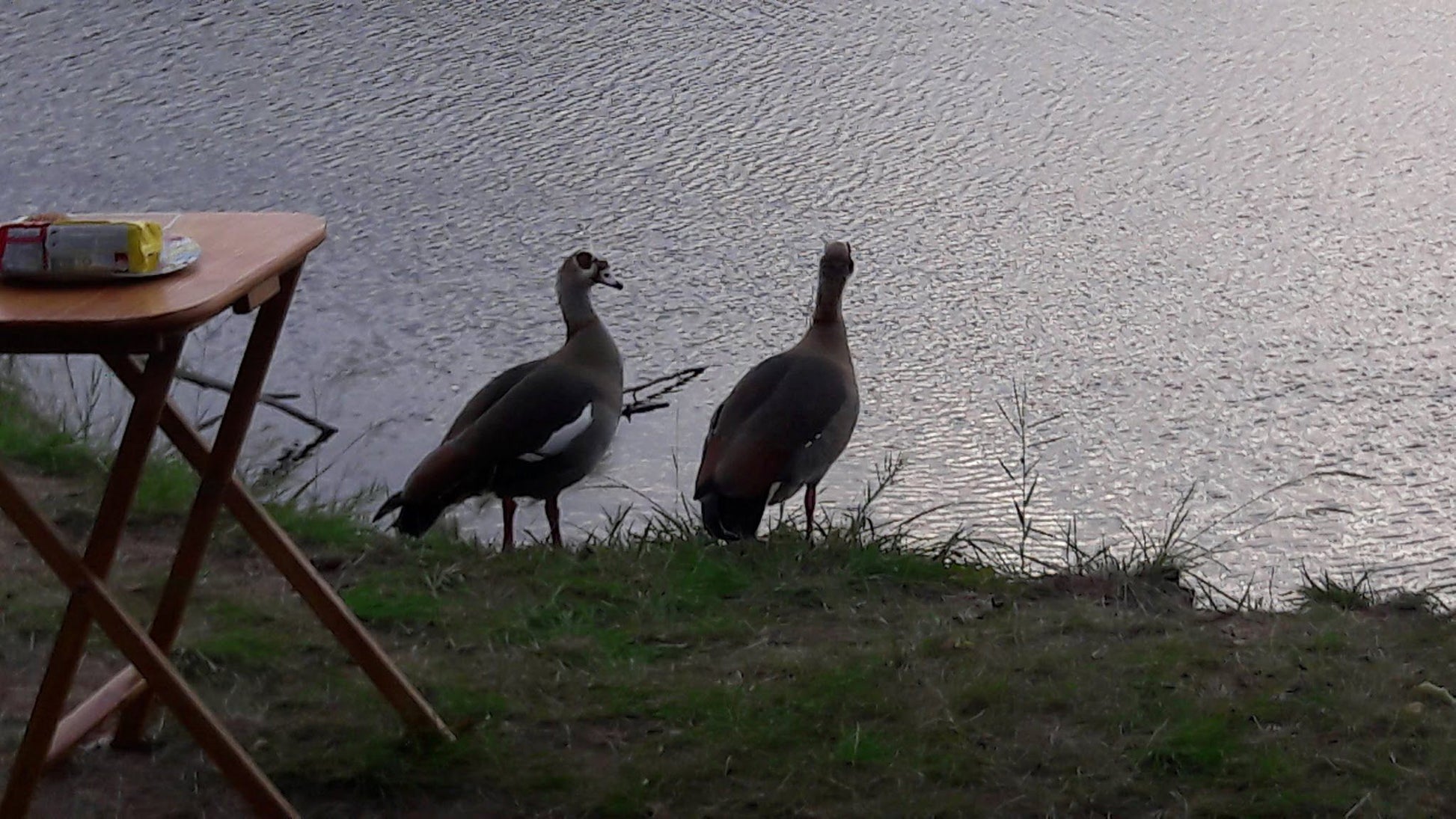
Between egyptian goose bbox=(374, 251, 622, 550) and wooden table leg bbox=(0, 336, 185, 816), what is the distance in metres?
1.77

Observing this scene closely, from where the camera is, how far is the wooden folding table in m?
2.04

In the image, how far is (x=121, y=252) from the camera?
83.7 inches

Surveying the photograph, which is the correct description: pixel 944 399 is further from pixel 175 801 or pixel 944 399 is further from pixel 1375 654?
pixel 175 801

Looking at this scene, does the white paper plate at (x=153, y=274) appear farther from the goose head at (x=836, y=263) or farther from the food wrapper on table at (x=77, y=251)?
the goose head at (x=836, y=263)

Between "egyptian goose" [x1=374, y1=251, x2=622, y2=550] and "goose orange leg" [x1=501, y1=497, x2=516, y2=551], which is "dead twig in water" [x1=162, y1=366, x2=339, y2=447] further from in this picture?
"goose orange leg" [x1=501, y1=497, x2=516, y2=551]

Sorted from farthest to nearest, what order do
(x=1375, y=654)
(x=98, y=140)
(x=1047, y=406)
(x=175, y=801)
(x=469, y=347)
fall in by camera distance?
(x=98, y=140) < (x=469, y=347) < (x=1047, y=406) < (x=1375, y=654) < (x=175, y=801)

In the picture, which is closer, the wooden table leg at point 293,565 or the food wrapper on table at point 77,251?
the food wrapper on table at point 77,251

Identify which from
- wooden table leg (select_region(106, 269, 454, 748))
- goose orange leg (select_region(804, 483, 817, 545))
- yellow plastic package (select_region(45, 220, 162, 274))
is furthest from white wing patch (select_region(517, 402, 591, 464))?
yellow plastic package (select_region(45, 220, 162, 274))

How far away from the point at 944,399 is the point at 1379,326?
1.24m

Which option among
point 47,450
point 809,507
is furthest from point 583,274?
point 47,450

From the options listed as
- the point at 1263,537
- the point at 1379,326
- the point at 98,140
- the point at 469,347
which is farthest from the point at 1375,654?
the point at 98,140

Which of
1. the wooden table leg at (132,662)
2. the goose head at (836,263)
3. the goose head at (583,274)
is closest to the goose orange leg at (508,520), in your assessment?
the goose head at (583,274)

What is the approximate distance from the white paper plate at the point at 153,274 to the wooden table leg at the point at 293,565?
1.13 feet

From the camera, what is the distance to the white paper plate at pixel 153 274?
215cm
